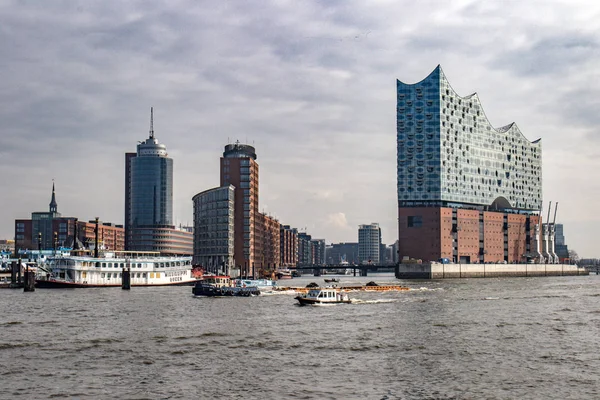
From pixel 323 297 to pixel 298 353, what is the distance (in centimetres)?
5789

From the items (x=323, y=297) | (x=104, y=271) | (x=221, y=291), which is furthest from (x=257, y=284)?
(x=323, y=297)

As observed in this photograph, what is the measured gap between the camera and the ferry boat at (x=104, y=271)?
174 metres

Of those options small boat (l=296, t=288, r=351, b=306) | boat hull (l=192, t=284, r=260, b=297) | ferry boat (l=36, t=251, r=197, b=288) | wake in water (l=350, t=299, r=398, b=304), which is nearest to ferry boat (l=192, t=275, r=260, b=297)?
boat hull (l=192, t=284, r=260, b=297)

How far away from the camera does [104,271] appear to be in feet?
587

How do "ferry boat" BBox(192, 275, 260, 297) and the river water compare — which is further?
"ferry boat" BBox(192, 275, 260, 297)

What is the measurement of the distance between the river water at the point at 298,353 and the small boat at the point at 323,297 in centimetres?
946

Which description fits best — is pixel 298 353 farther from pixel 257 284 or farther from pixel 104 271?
pixel 104 271

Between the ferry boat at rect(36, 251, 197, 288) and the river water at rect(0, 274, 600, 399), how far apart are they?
62398mm

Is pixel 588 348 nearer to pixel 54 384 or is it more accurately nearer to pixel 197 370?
pixel 197 370

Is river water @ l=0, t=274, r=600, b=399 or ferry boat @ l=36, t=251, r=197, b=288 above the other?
ferry boat @ l=36, t=251, r=197, b=288

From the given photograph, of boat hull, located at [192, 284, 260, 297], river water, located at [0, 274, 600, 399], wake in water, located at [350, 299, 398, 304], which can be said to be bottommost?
wake in water, located at [350, 299, 398, 304]

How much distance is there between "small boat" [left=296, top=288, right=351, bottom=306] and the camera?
12069 centimetres

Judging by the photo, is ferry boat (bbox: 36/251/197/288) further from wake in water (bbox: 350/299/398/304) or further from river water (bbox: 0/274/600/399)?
wake in water (bbox: 350/299/398/304)

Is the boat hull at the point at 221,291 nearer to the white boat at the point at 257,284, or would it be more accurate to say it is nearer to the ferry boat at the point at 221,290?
the ferry boat at the point at 221,290
